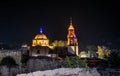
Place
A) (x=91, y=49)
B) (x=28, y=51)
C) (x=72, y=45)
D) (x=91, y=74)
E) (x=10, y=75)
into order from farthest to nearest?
(x=91, y=49), (x=72, y=45), (x=28, y=51), (x=10, y=75), (x=91, y=74)

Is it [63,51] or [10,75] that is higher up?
[63,51]

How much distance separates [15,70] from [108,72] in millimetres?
13154

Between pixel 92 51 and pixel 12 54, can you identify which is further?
pixel 92 51

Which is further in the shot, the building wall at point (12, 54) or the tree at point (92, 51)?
the tree at point (92, 51)

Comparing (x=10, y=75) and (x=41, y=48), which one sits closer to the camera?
(x=10, y=75)

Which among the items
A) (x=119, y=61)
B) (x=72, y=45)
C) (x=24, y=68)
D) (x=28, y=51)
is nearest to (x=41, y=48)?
(x=28, y=51)

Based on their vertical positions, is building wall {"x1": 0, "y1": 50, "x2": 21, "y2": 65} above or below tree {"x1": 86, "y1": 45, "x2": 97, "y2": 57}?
below

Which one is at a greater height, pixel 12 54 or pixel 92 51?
pixel 92 51

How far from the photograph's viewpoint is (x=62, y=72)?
18.8m

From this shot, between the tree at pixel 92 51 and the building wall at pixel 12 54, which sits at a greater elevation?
the tree at pixel 92 51

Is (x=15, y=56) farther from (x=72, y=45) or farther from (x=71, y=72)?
(x=72, y=45)

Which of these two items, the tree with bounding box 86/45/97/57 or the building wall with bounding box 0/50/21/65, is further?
the tree with bounding box 86/45/97/57

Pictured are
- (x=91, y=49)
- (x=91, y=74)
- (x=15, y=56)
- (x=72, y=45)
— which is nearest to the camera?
(x=91, y=74)

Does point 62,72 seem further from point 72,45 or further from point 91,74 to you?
point 72,45
